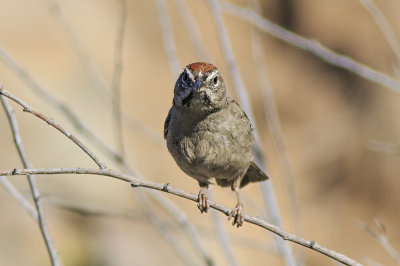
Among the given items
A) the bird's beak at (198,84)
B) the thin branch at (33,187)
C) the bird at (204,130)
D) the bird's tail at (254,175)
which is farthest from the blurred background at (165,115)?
the thin branch at (33,187)

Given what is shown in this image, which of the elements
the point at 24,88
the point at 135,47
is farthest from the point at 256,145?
the point at 135,47

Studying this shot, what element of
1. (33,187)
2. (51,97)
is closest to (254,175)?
(51,97)

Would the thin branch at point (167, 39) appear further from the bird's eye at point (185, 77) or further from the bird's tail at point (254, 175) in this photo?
the bird's tail at point (254, 175)

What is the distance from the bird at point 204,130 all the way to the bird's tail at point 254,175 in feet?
1.17

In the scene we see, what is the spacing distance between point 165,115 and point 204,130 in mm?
5349

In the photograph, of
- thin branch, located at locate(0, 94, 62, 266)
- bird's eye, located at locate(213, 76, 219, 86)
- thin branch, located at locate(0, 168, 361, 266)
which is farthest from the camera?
bird's eye, located at locate(213, 76, 219, 86)

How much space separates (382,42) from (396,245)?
132 inches

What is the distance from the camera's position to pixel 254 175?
16.0ft

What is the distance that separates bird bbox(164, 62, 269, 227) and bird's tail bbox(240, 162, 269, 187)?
14.1 inches

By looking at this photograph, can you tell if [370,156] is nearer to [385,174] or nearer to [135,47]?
[385,174]

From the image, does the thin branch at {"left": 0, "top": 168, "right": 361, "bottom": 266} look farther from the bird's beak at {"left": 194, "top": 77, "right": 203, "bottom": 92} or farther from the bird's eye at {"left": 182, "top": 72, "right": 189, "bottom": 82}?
the bird's eye at {"left": 182, "top": 72, "right": 189, "bottom": 82}

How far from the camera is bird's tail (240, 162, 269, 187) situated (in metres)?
4.80

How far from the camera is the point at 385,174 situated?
1025cm

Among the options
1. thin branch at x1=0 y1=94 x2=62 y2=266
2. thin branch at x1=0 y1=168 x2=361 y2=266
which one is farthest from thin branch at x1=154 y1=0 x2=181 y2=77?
thin branch at x1=0 y1=168 x2=361 y2=266
